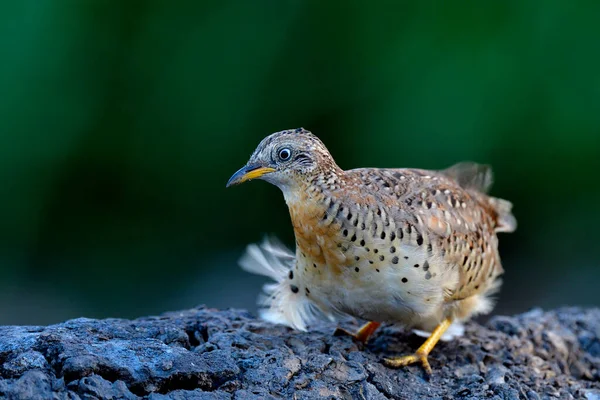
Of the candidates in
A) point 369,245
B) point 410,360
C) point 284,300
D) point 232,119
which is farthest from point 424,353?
point 232,119

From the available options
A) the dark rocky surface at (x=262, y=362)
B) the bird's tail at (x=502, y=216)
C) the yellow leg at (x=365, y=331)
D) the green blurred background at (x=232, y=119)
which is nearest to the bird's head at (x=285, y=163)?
the dark rocky surface at (x=262, y=362)

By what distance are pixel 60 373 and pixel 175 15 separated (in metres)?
5.08

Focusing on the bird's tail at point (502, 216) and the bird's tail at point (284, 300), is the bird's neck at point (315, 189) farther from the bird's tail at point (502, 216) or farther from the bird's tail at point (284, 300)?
the bird's tail at point (502, 216)

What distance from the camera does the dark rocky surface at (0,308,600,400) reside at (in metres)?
3.79

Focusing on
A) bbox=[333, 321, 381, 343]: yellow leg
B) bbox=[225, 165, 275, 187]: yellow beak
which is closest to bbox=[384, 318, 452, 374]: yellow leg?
bbox=[333, 321, 381, 343]: yellow leg

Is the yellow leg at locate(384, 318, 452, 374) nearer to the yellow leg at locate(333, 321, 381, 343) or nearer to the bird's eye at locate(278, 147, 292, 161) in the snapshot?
the yellow leg at locate(333, 321, 381, 343)

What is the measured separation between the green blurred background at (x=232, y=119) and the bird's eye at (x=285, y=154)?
3530 millimetres

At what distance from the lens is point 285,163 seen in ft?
15.6

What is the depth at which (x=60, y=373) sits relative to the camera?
3766mm

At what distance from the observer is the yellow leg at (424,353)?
15.9ft

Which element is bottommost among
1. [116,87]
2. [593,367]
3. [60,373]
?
[593,367]

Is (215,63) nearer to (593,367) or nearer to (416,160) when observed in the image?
(416,160)

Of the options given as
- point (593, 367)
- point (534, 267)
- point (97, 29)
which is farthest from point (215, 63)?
point (593, 367)

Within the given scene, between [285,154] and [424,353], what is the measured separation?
138 cm
